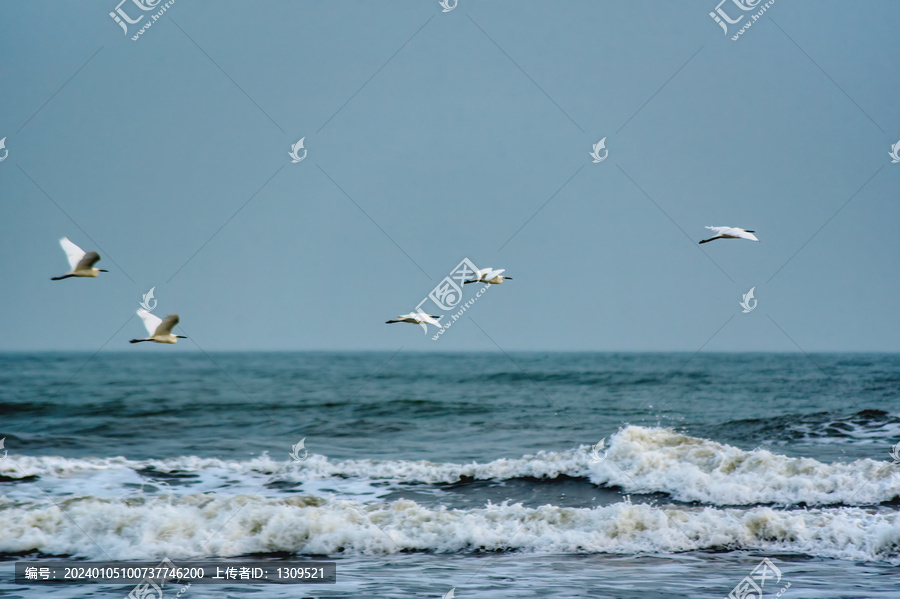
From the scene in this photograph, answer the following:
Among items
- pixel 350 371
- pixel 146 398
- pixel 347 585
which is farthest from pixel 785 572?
pixel 350 371

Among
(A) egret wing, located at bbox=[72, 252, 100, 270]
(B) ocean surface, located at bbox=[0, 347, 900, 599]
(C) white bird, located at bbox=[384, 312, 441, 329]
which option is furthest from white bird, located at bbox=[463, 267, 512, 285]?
(A) egret wing, located at bbox=[72, 252, 100, 270]

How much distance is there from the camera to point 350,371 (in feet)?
157

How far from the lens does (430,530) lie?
39.7 ft

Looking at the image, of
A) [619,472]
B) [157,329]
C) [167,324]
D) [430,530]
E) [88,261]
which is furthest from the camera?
[619,472]

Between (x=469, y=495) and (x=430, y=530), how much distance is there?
266cm

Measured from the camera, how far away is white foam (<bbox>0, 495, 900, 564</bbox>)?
1159 cm

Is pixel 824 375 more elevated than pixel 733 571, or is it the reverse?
pixel 824 375

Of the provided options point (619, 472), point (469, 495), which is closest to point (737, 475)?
point (619, 472)

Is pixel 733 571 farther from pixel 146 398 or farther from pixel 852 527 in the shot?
pixel 146 398

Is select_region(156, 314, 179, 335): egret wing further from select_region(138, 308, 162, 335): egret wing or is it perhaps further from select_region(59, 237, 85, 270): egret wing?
select_region(59, 237, 85, 270): egret wing

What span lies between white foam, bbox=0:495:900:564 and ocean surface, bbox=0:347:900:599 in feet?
0.11

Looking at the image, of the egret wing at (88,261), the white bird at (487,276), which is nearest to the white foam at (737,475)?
the white bird at (487,276)

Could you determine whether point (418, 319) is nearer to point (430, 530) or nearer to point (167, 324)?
point (430, 530)

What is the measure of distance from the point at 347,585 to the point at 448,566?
60.0 inches
